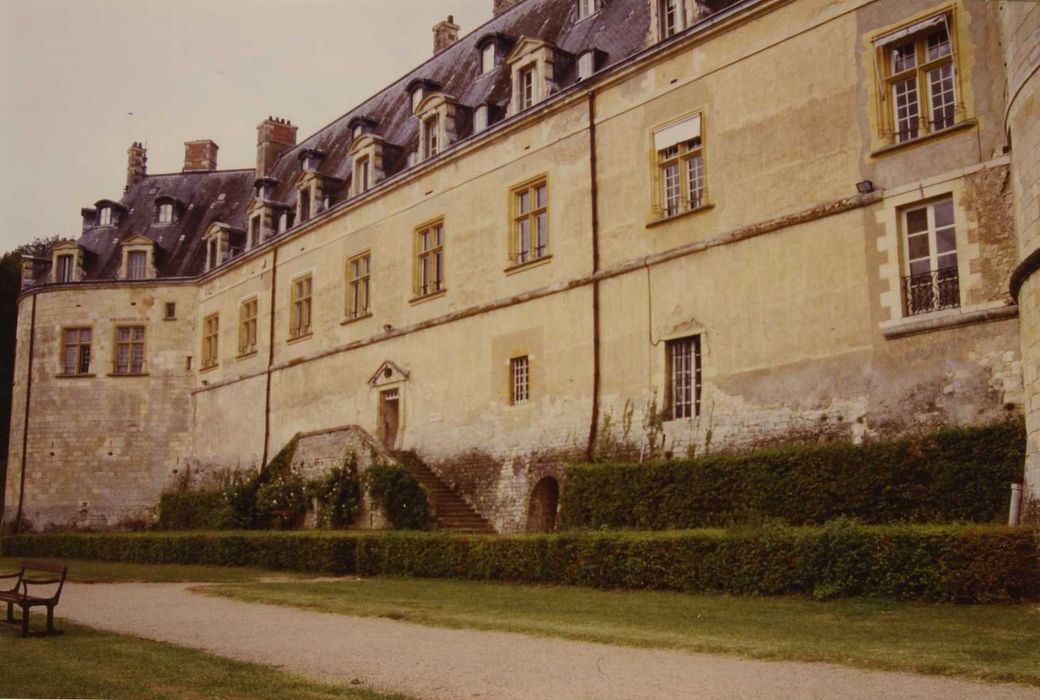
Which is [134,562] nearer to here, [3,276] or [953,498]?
[953,498]

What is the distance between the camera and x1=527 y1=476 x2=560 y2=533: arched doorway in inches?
782

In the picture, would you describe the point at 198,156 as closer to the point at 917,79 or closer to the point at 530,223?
the point at 530,223

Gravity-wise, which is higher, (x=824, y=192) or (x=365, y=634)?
(x=824, y=192)

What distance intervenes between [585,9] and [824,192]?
30.9ft

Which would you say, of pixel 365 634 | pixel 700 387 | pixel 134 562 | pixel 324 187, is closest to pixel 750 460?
pixel 700 387

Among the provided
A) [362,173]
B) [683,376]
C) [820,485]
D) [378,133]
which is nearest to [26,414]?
[378,133]

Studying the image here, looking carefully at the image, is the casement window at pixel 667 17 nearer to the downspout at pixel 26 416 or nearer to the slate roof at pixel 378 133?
the slate roof at pixel 378 133

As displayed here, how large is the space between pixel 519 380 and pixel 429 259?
4.79m

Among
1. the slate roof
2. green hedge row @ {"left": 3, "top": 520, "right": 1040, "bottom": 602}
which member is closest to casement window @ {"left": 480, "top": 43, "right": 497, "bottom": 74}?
the slate roof

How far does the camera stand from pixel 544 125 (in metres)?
21.3

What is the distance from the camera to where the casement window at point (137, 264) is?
119 ft

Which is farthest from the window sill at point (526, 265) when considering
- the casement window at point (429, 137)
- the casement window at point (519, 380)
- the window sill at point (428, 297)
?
the casement window at point (429, 137)

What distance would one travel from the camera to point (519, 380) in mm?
21172

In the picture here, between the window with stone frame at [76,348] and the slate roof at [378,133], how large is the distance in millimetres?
2002
